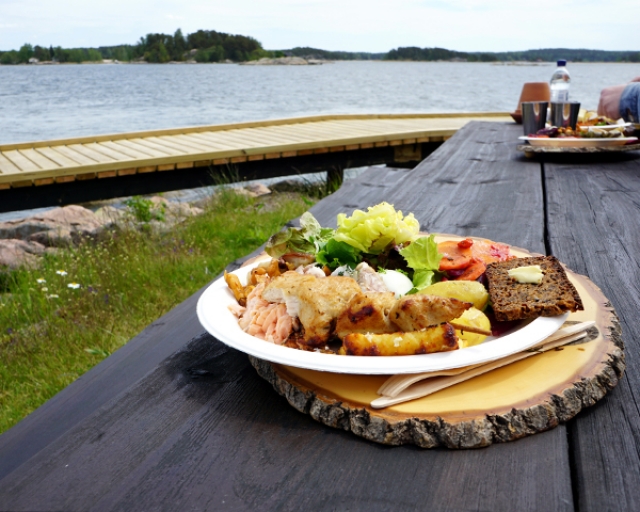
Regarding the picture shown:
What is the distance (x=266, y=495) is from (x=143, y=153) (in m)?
6.83

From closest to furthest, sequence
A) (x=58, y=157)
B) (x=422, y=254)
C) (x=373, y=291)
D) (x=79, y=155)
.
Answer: (x=373, y=291) → (x=422, y=254) → (x=58, y=157) → (x=79, y=155)

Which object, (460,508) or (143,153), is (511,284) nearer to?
(460,508)

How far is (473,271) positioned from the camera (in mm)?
1311

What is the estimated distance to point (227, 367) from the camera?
1183 millimetres

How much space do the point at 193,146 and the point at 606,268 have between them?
6.62 m

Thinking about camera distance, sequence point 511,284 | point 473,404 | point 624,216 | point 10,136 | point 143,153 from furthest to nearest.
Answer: point 10,136
point 143,153
point 624,216
point 511,284
point 473,404

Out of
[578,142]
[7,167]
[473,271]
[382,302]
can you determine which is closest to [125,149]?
[7,167]

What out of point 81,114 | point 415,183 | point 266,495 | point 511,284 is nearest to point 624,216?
point 415,183

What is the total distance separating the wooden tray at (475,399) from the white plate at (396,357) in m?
0.06

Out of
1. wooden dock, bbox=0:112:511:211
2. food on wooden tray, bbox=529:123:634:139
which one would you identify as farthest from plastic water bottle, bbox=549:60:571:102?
wooden dock, bbox=0:112:511:211

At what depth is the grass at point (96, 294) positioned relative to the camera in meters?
3.14

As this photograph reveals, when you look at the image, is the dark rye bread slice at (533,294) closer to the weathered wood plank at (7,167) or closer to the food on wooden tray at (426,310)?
the food on wooden tray at (426,310)

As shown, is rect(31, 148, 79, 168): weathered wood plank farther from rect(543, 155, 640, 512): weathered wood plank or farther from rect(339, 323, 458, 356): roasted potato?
rect(339, 323, 458, 356): roasted potato

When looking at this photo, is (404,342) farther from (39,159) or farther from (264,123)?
(264,123)
